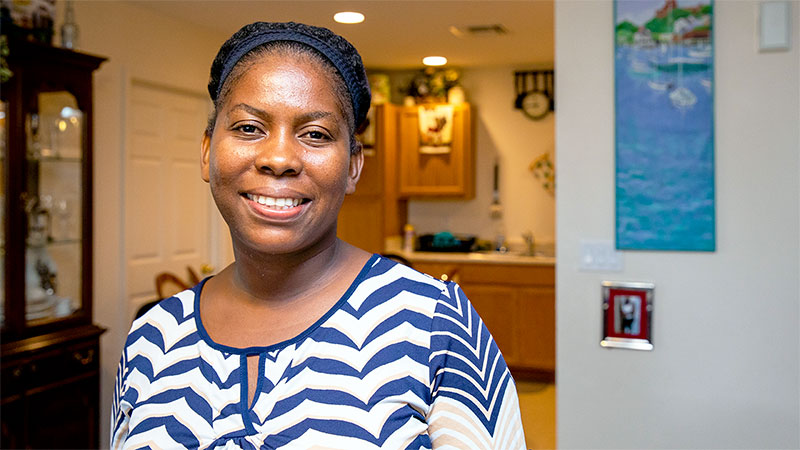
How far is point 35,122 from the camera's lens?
2.89 metres

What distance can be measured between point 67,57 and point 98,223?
100 centimetres

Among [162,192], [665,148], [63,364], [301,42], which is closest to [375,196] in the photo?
[162,192]

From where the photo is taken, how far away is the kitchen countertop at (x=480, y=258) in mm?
5012

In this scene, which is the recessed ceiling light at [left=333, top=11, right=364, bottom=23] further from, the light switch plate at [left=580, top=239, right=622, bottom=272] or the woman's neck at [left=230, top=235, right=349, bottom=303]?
the light switch plate at [left=580, top=239, right=622, bottom=272]

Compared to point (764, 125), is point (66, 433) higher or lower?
lower

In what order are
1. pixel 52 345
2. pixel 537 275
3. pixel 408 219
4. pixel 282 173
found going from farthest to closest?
pixel 408 219
pixel 537 275
pixel 52 345
pixel 282 173

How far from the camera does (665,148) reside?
2375 mm

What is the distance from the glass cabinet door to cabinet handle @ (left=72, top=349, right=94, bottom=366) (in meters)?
0.18

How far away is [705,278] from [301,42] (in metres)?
1.96

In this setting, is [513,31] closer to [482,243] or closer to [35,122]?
[482,243]

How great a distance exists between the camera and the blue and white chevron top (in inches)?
33.1

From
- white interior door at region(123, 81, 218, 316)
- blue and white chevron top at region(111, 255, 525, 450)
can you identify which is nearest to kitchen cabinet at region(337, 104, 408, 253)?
white interior door at region(123, 81, 218, 316)

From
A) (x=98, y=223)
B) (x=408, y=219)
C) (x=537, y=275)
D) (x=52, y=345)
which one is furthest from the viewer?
(x=408, y=219)

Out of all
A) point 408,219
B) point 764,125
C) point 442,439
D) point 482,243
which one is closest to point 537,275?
point 482,243
